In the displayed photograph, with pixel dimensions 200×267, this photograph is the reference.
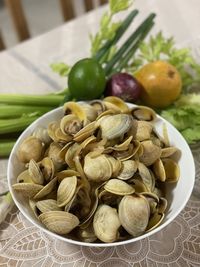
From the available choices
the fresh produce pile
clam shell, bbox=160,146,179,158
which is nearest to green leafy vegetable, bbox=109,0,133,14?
the fresh produce pile

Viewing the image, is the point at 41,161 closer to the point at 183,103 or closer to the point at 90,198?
the point at 90,198

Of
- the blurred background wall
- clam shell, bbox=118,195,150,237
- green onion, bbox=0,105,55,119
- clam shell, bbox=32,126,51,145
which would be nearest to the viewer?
clam shell, bbox=118,195,150,237

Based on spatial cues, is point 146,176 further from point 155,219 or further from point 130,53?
point 130,53

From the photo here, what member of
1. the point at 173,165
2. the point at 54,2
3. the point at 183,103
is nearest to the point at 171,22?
the point at 183,103

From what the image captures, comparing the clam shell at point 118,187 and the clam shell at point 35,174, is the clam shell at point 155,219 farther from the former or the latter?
the clam shell at point 35,174

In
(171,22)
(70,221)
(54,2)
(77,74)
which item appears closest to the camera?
(70,221)

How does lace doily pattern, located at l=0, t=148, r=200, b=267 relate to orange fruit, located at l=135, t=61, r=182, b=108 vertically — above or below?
Answer: below

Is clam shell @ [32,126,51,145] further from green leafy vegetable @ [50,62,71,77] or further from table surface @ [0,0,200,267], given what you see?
green leafy vegetable @ [50,62,71,77]
